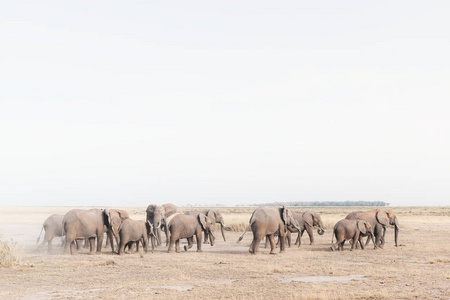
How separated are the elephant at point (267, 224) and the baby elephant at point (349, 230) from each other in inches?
96.9

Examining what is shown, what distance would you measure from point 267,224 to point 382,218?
7395 mm

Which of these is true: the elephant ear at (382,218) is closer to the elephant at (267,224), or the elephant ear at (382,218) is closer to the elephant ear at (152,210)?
the elephant at (267,224)

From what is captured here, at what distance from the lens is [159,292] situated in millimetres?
13289

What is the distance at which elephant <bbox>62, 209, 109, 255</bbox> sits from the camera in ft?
71.7

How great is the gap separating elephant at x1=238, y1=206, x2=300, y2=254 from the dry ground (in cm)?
66

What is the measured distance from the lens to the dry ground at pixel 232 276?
13.1m

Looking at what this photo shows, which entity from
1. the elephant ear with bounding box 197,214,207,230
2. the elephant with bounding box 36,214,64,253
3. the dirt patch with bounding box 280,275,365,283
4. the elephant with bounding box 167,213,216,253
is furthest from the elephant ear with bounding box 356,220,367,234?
the elephant with bounding box 36,214,64,253

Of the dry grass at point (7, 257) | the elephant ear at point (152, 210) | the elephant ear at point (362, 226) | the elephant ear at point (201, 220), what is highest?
the elephant ear at point (152, 210)

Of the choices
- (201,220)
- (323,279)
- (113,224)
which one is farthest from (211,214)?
(323,279)

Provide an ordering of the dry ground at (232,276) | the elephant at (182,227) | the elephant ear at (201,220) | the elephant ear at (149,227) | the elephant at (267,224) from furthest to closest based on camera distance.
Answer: the elephant ear at (201,220)
the elephant ear at (149,227)
the elephant at (182,227)
the elephant at (267,224)
the dry ground at (232,276)

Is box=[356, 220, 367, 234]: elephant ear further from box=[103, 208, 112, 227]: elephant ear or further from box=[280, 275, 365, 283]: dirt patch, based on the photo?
box=[103, 208, 112, 227]: elephant ear

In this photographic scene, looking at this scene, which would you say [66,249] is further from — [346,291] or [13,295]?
[346,291]

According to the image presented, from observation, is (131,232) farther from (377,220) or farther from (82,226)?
(377,220)

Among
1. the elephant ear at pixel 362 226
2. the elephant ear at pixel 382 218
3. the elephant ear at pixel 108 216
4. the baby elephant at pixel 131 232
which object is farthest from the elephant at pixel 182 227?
the elephant ear at pixel 382 218
